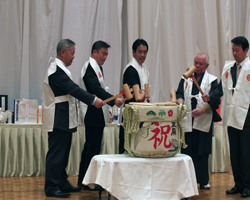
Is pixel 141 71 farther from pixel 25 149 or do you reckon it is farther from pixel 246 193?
pixel 25 149

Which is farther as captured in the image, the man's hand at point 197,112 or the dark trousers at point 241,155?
the man's hand at point 197,112

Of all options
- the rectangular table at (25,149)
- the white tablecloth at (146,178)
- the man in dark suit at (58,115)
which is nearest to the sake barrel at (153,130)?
the white tablecloth at (146,178)

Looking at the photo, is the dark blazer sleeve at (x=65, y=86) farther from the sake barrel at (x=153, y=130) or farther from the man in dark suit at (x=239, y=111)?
the man in dark suit at (x=239, y=111)

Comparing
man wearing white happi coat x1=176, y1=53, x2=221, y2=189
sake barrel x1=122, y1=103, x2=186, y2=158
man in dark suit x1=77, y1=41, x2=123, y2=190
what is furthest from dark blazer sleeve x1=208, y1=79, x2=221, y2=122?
man in dark suit x1=77, y1=41, x2=123, y2=190

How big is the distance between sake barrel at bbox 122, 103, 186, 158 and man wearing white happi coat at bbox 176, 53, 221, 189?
808 millimetres

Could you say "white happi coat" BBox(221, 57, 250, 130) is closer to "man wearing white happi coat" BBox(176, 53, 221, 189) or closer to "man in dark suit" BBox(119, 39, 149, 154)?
"man wearing white happi coat" BBox(176, 53, 221, 189)

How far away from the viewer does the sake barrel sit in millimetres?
3092

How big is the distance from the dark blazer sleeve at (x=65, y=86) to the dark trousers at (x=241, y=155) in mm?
1395

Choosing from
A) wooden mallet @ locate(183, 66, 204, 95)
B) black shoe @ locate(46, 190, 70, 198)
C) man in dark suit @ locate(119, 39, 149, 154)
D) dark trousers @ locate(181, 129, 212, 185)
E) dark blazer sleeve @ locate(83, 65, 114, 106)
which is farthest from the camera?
man in dark suit @ locate(119, 39, 149, 154)

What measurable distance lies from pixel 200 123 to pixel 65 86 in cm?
139

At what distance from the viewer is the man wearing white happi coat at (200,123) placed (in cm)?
391

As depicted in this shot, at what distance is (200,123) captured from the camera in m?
3.93

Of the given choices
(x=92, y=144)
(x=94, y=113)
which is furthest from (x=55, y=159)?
(x=94, y=113)

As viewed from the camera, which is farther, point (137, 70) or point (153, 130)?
point (137, 70)
